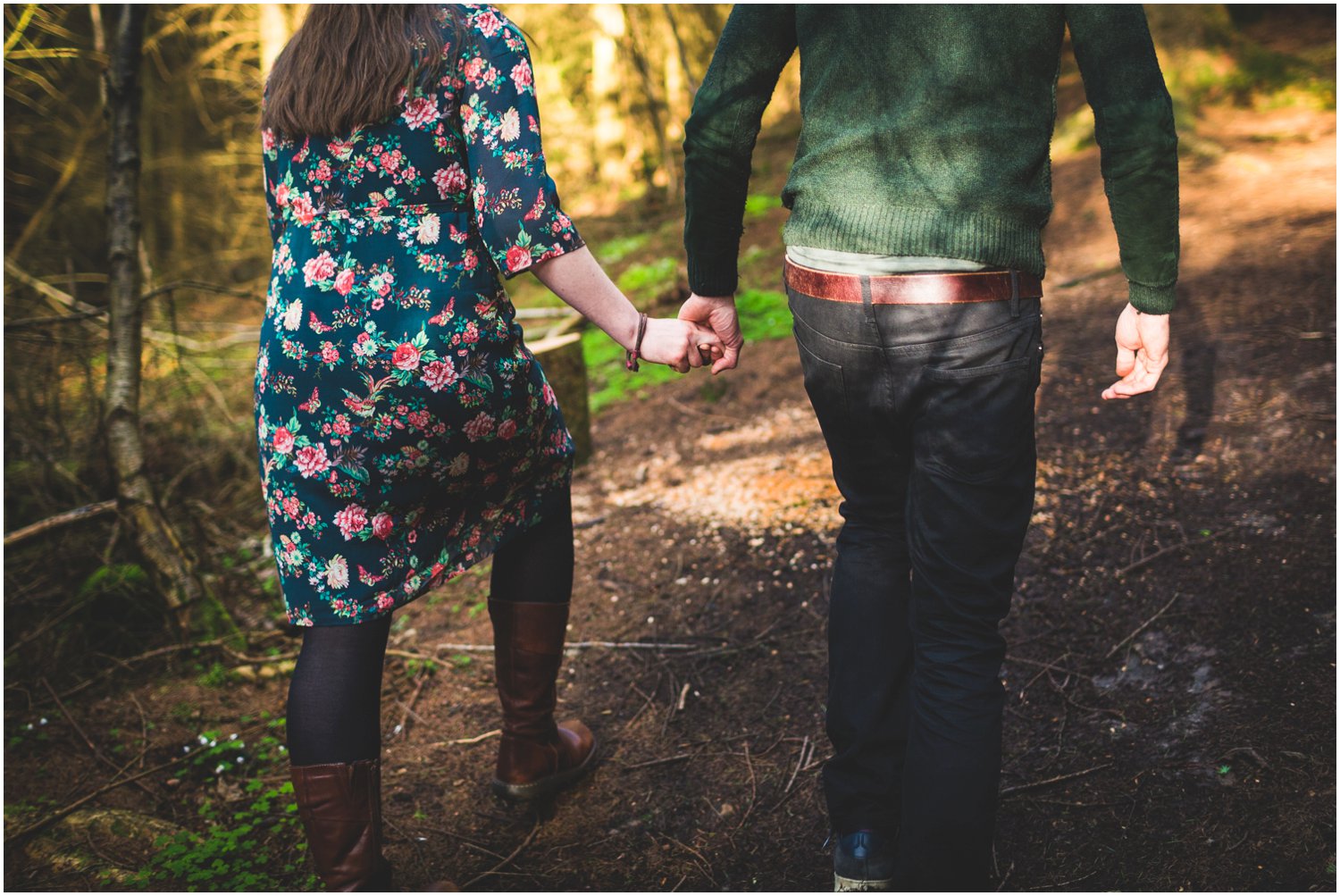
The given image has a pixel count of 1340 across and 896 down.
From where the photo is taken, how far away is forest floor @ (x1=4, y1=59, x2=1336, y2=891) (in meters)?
1.98

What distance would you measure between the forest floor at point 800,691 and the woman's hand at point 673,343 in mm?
1086

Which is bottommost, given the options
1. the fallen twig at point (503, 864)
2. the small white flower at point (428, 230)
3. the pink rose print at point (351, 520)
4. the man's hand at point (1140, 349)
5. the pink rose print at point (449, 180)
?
the fallen twig at point (503, 864)

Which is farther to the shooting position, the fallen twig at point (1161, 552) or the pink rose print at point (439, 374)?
the fallen twig at point (1161, 552)

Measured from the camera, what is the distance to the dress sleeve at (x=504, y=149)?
163 centimetres

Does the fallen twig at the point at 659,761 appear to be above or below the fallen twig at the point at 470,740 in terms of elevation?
above

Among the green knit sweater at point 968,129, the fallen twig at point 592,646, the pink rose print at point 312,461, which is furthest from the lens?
the fallen twig at point 592,646

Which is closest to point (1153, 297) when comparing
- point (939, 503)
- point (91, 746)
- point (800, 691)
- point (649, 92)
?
point (939, 503)

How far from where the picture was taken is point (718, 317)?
73.9 inches

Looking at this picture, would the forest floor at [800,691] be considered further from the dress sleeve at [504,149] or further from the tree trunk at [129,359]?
the dress sleeve at [504,149]

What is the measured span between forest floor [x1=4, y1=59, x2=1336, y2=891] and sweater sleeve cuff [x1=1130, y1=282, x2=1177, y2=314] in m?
1.05

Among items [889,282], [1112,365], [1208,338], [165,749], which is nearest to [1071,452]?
[1112,365]

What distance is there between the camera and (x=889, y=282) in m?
1.49

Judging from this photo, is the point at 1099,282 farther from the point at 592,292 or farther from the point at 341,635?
the point at 341,635

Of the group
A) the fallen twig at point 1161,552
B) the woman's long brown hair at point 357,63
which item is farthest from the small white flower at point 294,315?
the fallen twig at point 1161,552
